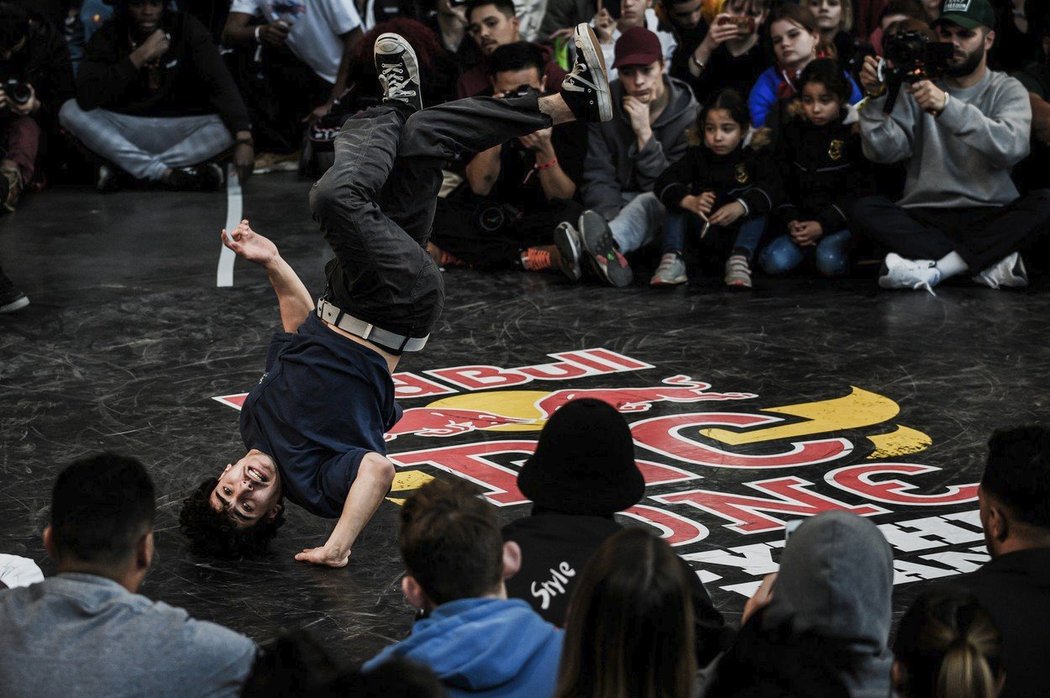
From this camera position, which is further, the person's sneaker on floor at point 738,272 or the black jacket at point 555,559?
the person's sneaker on floor at point 738,272

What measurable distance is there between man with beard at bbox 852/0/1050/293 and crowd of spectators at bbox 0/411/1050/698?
4980mm

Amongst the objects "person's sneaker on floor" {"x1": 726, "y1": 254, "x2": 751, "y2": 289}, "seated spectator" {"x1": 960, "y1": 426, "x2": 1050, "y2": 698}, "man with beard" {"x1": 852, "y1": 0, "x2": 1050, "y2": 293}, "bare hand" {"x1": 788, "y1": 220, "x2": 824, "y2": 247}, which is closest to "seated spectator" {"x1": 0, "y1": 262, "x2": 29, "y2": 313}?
"person's sneaker on floor" {"x1": 726, "y1": 254, "x2": 751, "y2": 289}

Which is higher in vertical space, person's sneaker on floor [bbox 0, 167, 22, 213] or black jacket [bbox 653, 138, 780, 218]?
black jacket [bbox 653, 138, 780, 218]

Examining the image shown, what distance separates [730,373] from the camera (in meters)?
6.47

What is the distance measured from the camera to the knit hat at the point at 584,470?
3137 millimetres

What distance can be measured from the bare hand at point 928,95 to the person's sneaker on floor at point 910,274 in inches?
31.9

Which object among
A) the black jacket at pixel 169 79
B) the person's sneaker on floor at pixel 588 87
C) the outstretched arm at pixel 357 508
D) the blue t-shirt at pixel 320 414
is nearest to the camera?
the outstretched arm at pixel 357 508

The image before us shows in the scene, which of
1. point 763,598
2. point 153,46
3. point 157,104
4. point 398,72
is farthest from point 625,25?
point 763,598

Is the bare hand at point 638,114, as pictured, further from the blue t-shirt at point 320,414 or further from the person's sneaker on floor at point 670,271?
the blue t-shirt at point 320,414

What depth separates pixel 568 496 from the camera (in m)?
3.13

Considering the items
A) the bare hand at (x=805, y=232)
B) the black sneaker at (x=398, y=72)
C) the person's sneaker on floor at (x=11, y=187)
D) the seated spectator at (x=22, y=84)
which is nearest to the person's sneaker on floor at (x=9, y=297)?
the person's sneaker on floor at (x=11, y=187)

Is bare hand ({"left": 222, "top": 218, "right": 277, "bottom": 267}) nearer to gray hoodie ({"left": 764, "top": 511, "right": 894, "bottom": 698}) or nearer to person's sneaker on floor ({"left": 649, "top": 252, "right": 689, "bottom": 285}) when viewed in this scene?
gray hoodie ({"left": 764, "top": 511, "right": 894, "bottom": 698})

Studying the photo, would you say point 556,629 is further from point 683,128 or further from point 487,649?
point 683,128

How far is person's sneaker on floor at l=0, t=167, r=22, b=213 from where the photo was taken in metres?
9.23
